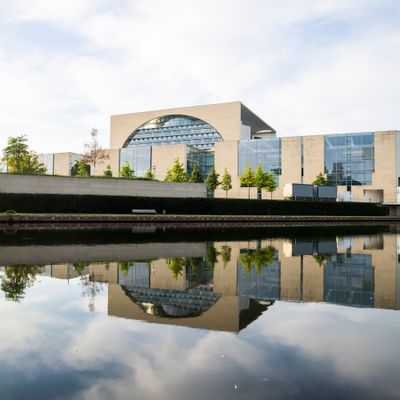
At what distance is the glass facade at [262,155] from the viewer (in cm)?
6694

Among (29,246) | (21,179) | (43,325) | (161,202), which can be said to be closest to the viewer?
(43,325)

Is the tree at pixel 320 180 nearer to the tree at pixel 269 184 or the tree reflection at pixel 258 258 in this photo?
the tree at pixel 269 184

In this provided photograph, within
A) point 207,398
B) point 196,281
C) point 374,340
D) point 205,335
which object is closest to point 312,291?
point 196,281

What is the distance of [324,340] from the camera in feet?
16.5

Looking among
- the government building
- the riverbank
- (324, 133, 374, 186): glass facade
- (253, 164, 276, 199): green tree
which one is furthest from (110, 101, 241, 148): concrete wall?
the riverbank

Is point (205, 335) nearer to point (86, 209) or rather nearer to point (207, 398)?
point (207, 398)

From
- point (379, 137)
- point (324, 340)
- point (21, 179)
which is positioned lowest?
point (324, 340)

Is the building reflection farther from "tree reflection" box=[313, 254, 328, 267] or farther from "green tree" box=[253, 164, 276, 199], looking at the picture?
"green tree" box=[253, 164, 276, 199]

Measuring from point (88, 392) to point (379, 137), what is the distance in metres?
65.4

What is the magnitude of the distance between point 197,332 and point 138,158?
7257cm

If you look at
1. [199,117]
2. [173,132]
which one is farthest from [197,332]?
[173,132]

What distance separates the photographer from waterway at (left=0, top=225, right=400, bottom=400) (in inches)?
143

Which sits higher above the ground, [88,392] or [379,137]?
[379,137]

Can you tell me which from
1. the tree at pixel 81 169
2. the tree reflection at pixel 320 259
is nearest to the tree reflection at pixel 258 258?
the tree reflection at pixel 320 259
